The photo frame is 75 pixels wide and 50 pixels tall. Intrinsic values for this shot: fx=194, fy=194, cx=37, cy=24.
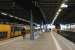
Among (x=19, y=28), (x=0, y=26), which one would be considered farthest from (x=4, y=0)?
(x=19, y=28)

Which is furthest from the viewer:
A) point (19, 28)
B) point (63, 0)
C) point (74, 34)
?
point (19, 28)

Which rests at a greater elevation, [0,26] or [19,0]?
[19,0]

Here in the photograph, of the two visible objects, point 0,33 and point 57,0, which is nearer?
point 57,0

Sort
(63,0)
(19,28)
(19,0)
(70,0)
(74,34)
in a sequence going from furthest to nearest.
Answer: (19,28) → (74,34) → (70,0) → (63,0) → (19,0)

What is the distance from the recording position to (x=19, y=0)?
19.8 metres

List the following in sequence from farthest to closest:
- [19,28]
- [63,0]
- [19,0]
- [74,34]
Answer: [19,28] < [74,34] < [63,0] < [19,0]

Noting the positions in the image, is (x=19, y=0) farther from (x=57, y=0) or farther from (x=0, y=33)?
(x=0, y=33)

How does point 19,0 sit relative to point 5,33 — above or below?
above

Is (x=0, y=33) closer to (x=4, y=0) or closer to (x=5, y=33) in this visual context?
(x=5, y=33)

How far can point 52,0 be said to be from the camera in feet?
88.6

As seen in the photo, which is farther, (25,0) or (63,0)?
(63,0)

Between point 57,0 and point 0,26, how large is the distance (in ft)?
30.4

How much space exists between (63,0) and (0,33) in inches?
428

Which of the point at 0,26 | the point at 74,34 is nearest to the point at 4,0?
the point at 0,26
